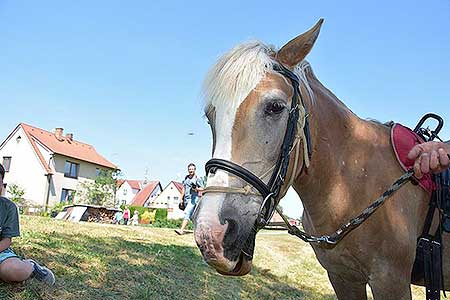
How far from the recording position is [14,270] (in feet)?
13.6

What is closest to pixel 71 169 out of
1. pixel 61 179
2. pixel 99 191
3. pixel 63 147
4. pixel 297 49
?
pixel 61 179

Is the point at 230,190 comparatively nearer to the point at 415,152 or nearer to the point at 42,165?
the point at 415,152

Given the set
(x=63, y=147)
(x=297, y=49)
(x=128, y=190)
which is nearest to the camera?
(x=297, y=49)

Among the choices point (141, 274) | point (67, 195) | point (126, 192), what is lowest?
point (126, 192)

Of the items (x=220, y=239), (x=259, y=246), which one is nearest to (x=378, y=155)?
(x=220, y=239)

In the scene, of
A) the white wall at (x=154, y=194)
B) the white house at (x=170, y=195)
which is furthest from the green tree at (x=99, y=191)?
the white house at (x=170, y=195)

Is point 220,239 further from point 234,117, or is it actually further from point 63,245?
point 63,245

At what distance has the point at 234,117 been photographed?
224cm

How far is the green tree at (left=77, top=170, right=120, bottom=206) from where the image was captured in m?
47.1

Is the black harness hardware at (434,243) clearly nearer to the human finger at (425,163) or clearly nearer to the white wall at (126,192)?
the human finger at (425,163)

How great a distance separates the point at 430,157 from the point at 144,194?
3202 inches

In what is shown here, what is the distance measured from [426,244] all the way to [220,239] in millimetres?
1677

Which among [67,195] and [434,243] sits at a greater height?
[434,243]

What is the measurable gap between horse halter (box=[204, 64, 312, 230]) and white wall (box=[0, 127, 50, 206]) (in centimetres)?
4888
